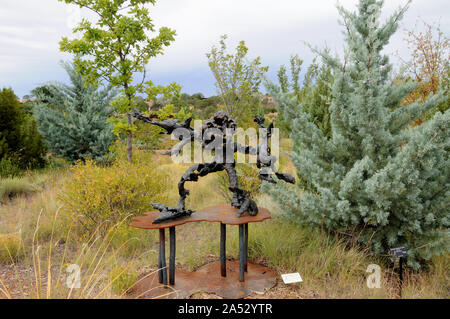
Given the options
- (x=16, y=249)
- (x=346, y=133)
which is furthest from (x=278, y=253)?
(x=16, y=249)

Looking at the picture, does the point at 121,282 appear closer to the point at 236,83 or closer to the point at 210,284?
the point at 210,284

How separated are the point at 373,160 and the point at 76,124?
28.6ft

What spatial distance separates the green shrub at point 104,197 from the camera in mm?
4426

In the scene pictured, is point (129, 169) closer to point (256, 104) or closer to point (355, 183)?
point (355, 183)

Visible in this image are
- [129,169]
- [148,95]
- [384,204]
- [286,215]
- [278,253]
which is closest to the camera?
[384,204]

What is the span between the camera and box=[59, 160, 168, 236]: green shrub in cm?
443

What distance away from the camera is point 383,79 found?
3756 mm

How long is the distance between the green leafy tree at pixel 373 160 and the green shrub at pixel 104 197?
2195mm

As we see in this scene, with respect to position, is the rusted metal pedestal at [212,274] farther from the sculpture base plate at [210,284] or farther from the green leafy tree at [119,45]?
the green leafy tree at [119,45]

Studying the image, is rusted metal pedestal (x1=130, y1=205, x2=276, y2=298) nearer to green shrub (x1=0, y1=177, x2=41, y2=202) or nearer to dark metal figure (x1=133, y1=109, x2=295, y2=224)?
dark metal figure (x1=133, y1=109, x2=295, y2=224)

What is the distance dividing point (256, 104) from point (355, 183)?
708 cm

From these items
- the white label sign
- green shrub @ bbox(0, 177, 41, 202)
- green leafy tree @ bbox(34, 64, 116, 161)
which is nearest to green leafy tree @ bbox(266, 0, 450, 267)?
the white label sign

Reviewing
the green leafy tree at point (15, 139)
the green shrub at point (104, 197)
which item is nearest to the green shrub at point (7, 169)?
the green leafy tree at point (15, 139)

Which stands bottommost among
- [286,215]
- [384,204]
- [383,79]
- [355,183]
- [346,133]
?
[286,215]
